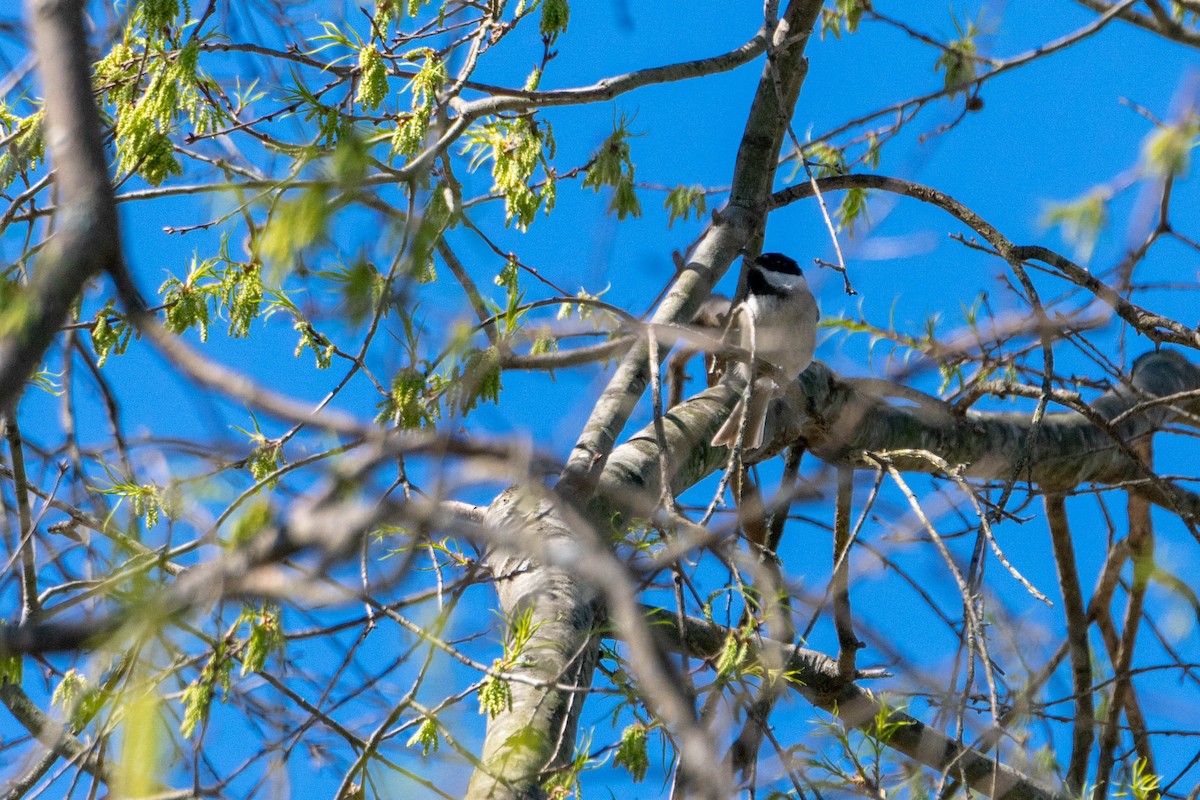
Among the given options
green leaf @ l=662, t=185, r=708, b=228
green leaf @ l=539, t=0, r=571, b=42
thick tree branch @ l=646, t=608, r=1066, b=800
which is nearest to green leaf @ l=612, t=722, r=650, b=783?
thick tree branch @ l=646, t=608, r=1066, b=800

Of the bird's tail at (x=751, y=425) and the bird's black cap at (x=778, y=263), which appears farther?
the bird's black cap at (x=778, y=263)

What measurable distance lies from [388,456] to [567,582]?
128 centimetres

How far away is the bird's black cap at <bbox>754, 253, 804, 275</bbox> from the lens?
14.0ft

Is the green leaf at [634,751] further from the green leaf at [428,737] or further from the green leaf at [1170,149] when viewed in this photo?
the green leaf at [1170,149]

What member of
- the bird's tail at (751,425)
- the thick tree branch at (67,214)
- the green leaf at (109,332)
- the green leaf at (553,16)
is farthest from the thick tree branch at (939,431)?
the thick tree branch at (67,214)

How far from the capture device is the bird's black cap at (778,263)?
4273 millimetres

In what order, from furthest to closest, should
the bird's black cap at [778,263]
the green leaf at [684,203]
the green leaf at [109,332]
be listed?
the bird's black cap at [778,263] → the green leaf at [684,203] → the green leaf at [109,332]

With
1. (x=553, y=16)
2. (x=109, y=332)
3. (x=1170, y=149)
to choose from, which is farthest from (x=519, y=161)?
(x=1170, y=149)

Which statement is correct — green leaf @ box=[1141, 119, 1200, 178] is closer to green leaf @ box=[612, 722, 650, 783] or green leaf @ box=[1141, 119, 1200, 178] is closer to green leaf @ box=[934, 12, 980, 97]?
green leaf @ box=[934, 12, 980, 97]

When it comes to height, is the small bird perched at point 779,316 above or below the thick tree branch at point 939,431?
above

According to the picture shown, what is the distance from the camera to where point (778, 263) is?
436 cm

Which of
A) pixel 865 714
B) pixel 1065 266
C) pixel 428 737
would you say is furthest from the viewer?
pixel 865 714

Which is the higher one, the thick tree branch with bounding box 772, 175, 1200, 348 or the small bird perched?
the small bird perched

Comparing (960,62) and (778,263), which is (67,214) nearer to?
(960,62)
